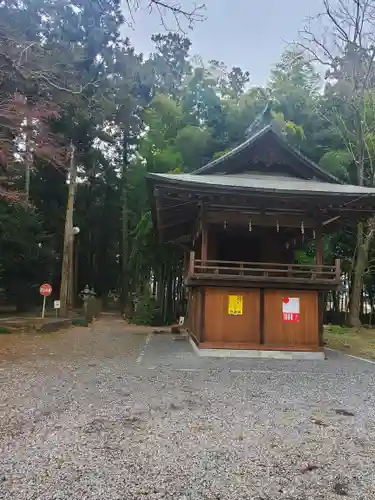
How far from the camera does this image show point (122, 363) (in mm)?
7438

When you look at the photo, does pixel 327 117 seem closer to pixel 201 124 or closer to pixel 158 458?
A: pixel 201 124

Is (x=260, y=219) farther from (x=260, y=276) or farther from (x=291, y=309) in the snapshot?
(x=291, y=309)

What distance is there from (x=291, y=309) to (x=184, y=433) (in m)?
5.84

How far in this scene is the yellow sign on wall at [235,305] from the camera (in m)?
8.81

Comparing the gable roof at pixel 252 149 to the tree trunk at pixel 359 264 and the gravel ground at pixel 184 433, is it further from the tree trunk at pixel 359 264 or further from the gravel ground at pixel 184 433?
the tree trunk at pixel 359 264

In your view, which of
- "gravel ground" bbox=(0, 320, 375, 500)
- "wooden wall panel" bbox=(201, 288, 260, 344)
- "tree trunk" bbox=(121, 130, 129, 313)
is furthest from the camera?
"tree trunk" bbox=(121, 130, 129, 313)

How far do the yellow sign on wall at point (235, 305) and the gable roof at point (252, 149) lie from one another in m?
3.55

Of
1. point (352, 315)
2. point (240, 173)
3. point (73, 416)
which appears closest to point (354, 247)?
point (352, 315)

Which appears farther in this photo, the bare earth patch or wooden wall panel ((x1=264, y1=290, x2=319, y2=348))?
the bare earth patch

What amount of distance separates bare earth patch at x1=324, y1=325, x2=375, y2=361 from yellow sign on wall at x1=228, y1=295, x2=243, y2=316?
3079mm

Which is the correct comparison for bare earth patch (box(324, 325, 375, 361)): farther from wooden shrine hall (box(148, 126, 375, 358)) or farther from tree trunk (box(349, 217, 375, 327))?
wooden shrine hall (box(148, 126, 375, 358))

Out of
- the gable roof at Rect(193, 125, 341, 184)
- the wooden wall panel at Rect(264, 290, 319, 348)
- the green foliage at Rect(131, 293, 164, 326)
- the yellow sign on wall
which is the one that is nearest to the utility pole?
the green foliage at Rect(131, 293, 164, 326)

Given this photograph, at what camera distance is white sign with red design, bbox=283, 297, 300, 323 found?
8.84 metres

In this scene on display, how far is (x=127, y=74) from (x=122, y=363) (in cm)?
1720
